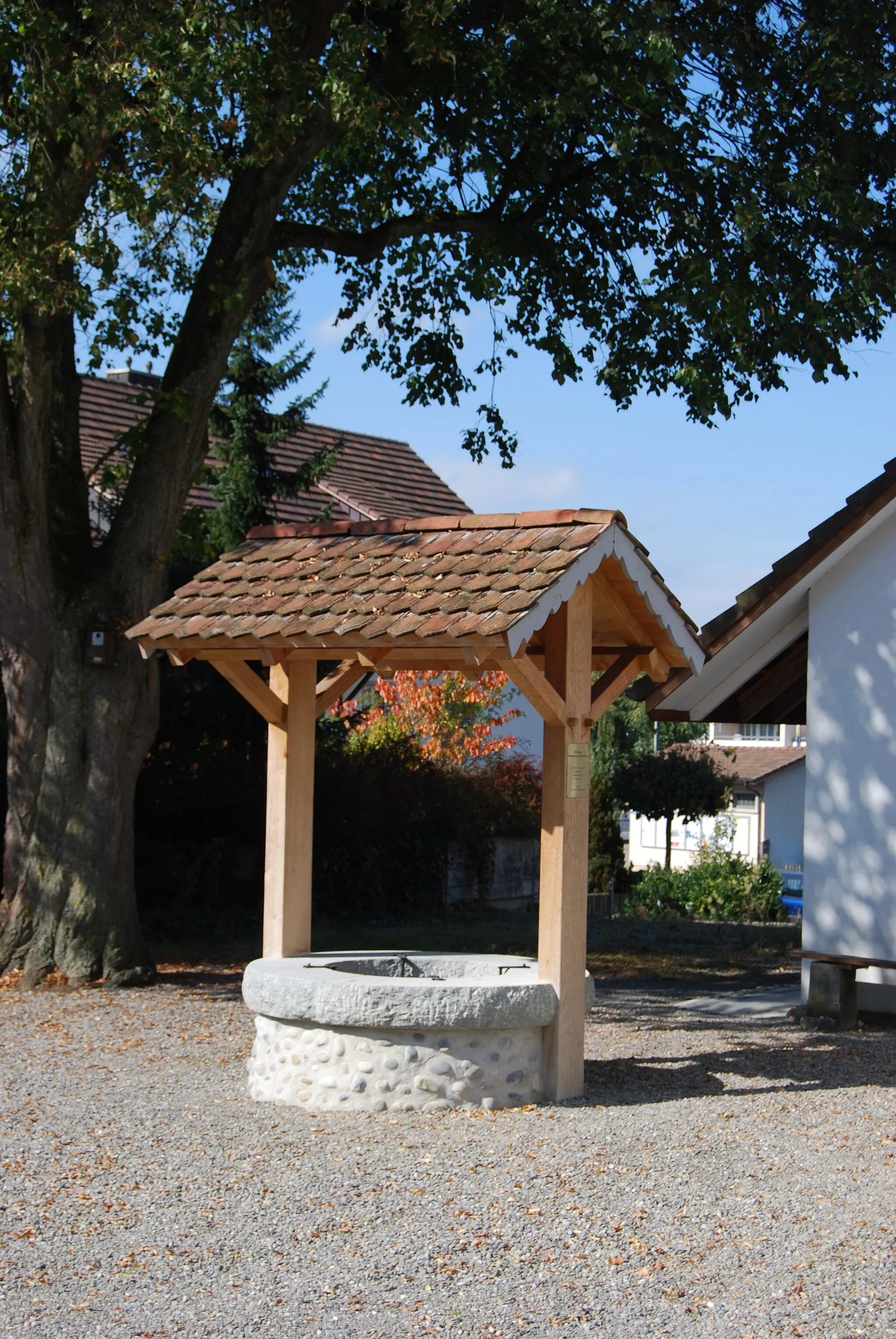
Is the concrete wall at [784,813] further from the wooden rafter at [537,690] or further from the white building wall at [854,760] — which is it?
the wooden rafter at [537,690]

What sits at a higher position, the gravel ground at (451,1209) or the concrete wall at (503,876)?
the concrete wall at (503,876)

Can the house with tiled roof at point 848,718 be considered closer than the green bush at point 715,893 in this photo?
Yes

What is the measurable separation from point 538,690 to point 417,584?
937 millimetres

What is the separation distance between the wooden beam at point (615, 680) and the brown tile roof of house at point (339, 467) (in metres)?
10.3

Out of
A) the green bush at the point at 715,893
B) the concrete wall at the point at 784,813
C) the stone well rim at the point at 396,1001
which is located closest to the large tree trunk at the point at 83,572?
the stone well rim at the point at 396,1001

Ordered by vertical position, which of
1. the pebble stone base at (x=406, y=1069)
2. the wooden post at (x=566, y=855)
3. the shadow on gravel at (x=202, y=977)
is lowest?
the shadow on gravel at (x=202, y=977)

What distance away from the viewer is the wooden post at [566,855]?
302 inches

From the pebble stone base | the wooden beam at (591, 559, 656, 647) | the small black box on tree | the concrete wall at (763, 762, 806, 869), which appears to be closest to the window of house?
the concrete wall at (763, 762, 806, 869)

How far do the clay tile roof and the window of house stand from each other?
36968 millimetres

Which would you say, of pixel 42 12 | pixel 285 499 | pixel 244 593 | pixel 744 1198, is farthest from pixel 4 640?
pixel 744 1198

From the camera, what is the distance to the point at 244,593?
8500 millimetres

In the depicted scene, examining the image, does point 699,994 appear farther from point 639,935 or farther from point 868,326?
point 868,326

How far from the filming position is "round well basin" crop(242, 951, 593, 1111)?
733cm

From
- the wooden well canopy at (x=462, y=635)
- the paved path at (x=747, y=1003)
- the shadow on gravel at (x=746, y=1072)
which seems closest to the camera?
the wooden well canopy at (x=462, y=635)
